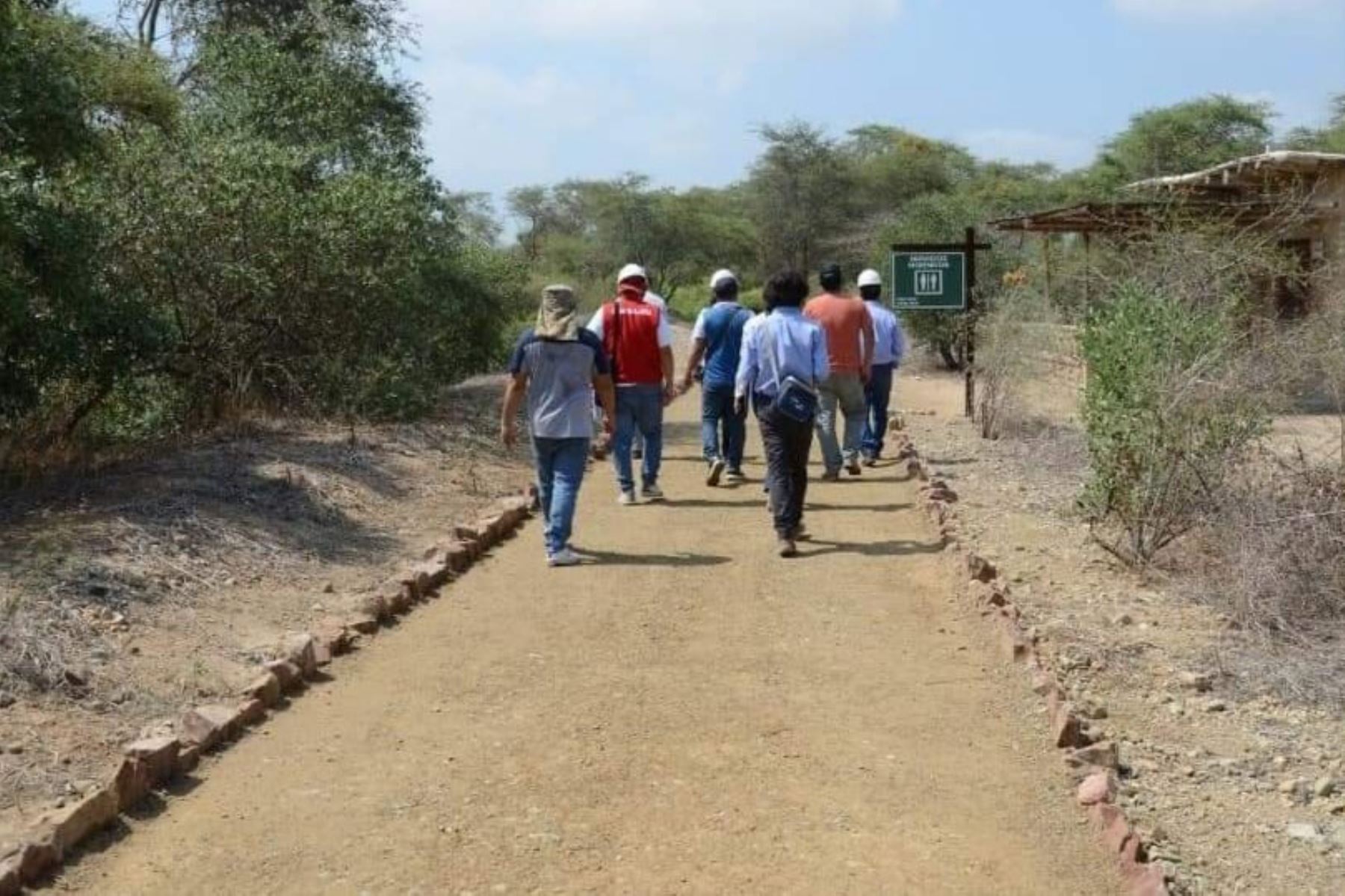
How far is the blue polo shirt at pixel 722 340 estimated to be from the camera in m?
12.0

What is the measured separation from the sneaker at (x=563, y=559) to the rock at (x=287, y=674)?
2698mm

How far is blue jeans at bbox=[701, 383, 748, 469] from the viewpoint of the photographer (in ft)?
39.5

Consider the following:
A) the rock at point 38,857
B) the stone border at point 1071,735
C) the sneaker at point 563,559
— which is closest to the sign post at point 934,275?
the stone border at point 1071,735

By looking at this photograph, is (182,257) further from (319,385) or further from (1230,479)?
(1230,479)

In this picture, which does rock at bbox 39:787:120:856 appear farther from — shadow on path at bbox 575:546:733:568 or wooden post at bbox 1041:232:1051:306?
wooden post at bbox 1041:232:1051:306

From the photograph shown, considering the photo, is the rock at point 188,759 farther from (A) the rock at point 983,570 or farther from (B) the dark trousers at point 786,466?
(B) the dark trousers at point 786,466

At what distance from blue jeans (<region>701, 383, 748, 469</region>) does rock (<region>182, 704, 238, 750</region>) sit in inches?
258

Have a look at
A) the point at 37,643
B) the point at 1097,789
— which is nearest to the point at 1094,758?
the point at 1097,789

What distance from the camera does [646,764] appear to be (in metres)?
5.45

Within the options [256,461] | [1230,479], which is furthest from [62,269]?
[1230,479]

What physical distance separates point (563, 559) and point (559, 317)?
1437 mm

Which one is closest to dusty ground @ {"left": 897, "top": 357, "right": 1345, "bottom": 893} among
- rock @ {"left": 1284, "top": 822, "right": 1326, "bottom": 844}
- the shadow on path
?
rock @ {"left": 1284, "top": 822, "right": 1326, "bottom": 844}

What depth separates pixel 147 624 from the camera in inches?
276

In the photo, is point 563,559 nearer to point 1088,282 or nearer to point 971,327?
point 1088,282
